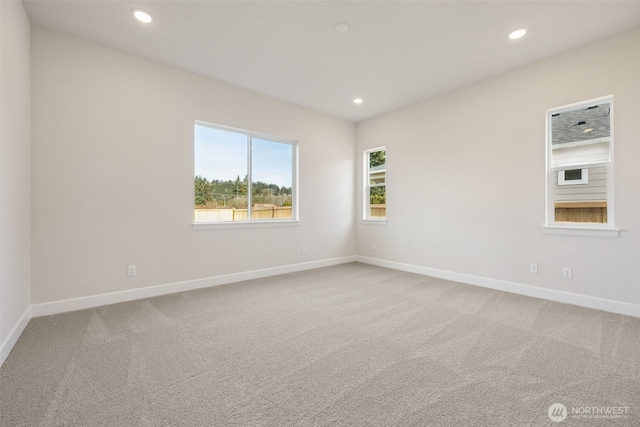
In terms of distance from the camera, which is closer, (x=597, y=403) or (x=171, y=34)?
(x=597, y=403)

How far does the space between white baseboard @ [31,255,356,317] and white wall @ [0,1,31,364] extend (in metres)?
0.22

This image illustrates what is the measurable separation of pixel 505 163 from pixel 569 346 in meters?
2.32

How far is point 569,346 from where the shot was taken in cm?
219

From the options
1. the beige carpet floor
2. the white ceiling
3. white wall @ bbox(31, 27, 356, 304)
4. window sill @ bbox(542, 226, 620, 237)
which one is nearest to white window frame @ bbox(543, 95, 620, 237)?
window sill @ bbox(542, 226, 620, 237)

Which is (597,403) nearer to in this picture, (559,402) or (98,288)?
(559,402)

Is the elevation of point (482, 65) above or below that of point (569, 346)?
above

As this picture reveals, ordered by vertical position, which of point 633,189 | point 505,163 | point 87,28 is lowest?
point 633,189

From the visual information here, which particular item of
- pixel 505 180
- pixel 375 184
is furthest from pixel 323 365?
pixel 375 184

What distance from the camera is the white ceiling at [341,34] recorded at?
8.21 ft

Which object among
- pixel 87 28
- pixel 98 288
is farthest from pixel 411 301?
pixel 87 28

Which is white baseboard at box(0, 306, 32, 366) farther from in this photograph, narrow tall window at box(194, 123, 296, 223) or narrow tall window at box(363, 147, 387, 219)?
narrow tall window at box(363, 147, 387, 219)

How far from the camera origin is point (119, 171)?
126 inches

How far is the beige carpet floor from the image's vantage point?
148cm

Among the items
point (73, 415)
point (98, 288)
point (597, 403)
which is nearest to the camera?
point (73, 415)
